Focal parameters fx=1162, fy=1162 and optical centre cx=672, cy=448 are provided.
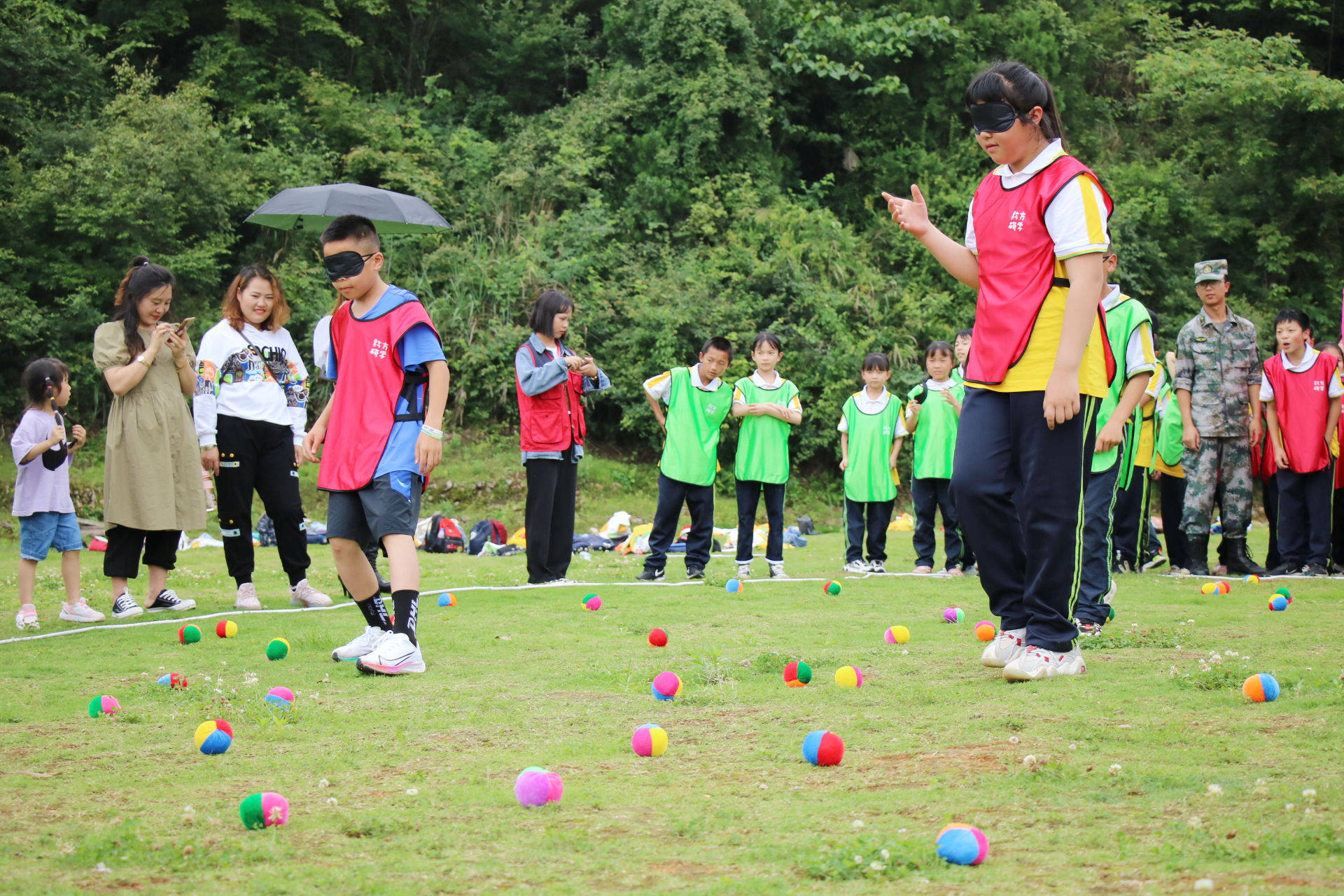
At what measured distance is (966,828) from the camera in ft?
8.08

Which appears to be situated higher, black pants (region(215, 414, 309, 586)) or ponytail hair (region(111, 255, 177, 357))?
ponytail hair (region(111, 255, 177, 357))

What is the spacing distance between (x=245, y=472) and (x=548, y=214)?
14480mm

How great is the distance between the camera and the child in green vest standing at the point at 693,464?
30.6 feet

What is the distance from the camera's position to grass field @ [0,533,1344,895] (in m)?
2.39

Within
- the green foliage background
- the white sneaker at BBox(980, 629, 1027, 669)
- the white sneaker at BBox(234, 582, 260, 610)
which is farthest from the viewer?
the green foliage background

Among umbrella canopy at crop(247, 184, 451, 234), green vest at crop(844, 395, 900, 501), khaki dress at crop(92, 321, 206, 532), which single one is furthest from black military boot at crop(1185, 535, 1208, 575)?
khaki dress at crop(92, 321, 206, 532)

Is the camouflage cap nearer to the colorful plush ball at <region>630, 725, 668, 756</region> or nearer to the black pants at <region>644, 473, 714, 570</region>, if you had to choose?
the black pants at <region>644, 473, 714, 570</region>

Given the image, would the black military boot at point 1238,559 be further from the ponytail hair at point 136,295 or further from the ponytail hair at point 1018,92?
the ponytail hair at point 136,295

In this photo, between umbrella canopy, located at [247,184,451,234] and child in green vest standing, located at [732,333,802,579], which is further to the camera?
child in green vest standing, located at [732,333,802,579]

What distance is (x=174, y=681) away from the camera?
185 inches

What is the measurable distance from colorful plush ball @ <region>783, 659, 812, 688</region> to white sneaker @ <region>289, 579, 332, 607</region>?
13.0 feet

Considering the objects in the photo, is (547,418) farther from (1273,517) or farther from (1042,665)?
(1273,517)

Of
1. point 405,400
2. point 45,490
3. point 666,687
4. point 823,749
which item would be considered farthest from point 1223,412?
point 45,490

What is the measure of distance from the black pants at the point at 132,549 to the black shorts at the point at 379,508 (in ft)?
8.29
